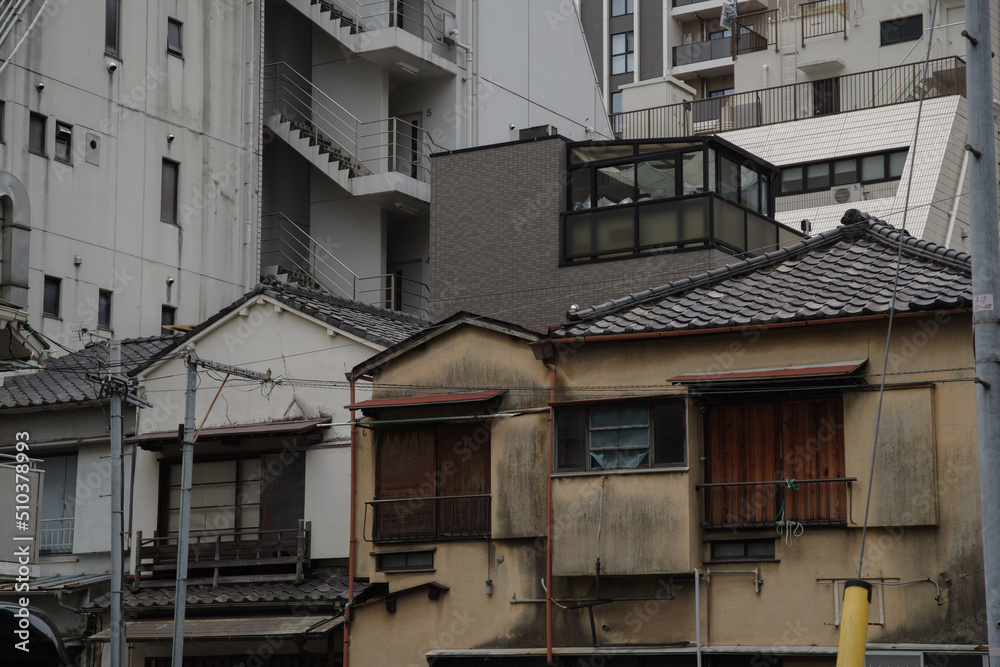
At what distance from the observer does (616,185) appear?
3294 cm

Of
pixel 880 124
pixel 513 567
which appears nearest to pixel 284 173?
pixel 880 124

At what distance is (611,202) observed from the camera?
32938 mm

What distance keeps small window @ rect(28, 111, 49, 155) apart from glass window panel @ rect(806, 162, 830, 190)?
25.8 meters

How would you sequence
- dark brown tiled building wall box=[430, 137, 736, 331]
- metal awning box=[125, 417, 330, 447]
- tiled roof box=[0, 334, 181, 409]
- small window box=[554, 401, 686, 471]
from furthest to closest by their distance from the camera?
tiled roof box=[0, 334, 181, 409] → dark brown tiled building wall box=[430, 137, 736, 331] → metal awning box=[125, 417, 330, 447] → small window box=[554, 401, 686, 471]

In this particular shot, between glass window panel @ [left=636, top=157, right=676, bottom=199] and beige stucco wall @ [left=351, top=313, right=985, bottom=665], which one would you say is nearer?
beige stucco wall @ [left=351, top=313, right=985, bottom=665]

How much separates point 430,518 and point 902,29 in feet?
112

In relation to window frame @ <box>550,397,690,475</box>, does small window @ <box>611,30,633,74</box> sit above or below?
above

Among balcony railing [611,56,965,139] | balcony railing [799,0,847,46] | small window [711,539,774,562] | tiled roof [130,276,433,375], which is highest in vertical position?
balcony railing [799,0,847,46]

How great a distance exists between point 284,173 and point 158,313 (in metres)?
8.57

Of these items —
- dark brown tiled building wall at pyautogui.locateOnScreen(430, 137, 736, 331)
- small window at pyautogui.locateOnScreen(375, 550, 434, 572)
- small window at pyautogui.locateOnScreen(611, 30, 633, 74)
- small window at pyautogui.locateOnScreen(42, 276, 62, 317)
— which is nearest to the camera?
small window at pyautogui.locateOnScreen(375, 550, 434, 572)

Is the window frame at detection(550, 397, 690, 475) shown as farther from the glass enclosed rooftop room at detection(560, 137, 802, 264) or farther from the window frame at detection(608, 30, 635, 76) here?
the window frame at detection(608, 30, 635, 76)

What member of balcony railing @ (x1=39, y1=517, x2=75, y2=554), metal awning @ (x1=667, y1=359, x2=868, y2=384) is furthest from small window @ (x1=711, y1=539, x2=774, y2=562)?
balcony railing @ (x1=39, y1=517, x2=75, y2=554)

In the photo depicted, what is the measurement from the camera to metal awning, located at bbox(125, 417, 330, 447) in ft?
98.5

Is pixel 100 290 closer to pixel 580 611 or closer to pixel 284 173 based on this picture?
pixel 284 173
